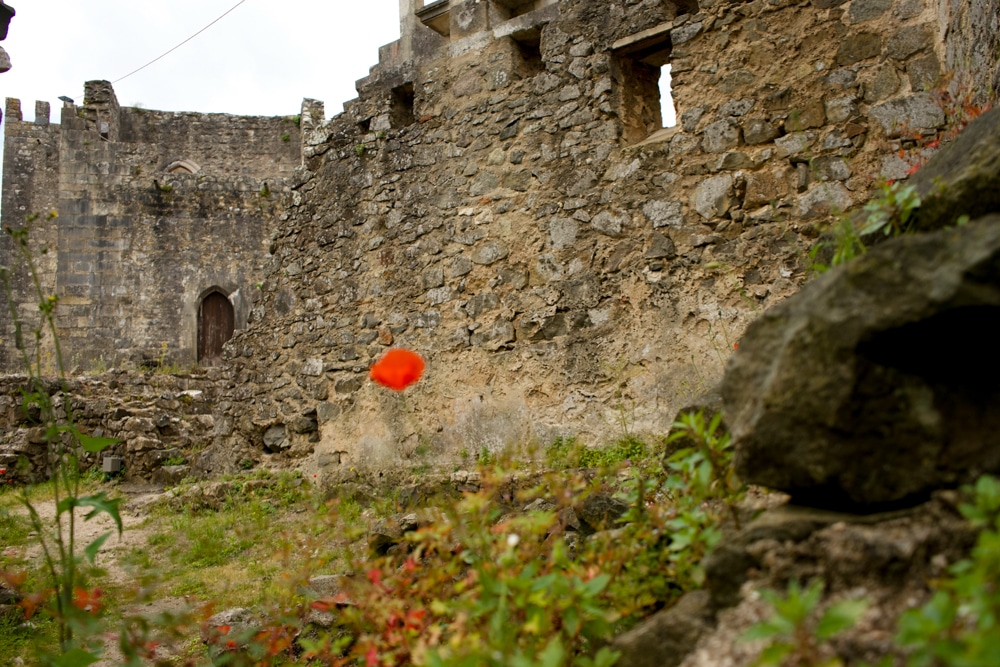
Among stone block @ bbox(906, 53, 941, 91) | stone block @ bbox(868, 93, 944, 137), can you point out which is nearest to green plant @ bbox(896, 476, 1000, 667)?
stone block @ bbox(868, 93, 944, 137)

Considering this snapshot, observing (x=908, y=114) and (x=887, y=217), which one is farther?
(x=908, y=114)

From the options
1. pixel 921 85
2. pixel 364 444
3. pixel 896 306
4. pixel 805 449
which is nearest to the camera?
pixel 896 306

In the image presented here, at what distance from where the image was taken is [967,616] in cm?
134

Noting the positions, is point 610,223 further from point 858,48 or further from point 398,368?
point 398,368

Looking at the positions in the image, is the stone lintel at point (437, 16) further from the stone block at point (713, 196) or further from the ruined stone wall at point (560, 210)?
the stone block at point (713, 196)

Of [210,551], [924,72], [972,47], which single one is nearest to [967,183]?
[972,47]

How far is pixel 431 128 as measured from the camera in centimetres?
615

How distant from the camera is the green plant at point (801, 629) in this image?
129cm

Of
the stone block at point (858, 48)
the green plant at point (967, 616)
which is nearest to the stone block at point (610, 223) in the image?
the stone block at point (858, 48)

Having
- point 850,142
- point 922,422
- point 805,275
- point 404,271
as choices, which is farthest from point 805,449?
point 404,271

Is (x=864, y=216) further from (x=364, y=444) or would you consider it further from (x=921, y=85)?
(x=364, y=444)

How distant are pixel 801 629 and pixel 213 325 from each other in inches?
562

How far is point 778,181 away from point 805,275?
0.57 metres

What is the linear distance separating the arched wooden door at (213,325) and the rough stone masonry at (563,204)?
791 cm
